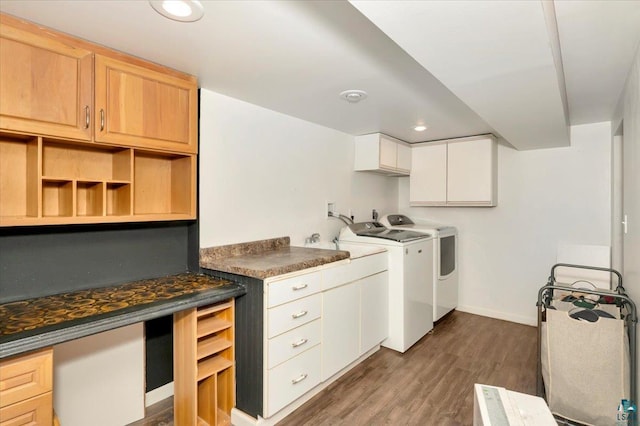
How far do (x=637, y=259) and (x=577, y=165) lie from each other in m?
1.84

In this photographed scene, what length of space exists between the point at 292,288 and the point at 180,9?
57.5 inches

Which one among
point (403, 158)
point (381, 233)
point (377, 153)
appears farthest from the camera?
point (403, 158)

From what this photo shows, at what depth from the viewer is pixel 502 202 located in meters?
3.61

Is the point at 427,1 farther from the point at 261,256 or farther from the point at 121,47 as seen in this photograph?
the point at 261,256

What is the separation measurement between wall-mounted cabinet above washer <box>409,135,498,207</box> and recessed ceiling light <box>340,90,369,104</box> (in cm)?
181

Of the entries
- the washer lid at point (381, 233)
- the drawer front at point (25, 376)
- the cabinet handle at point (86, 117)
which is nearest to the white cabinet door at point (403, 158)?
the washer lid at point (381, 233)

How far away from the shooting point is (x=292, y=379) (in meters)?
1.96

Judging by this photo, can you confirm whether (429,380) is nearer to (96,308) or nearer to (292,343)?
(292,343)

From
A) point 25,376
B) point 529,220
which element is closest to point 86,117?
point 25,376

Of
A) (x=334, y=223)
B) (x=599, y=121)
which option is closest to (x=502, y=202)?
(x=599, y=121)

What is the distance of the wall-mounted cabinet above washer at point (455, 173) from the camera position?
3412mm

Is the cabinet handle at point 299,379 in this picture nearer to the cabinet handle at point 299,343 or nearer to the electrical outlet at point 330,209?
the cabinet handle at point 299,343

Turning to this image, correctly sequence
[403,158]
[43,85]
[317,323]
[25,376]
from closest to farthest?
[25,376] → [43,85] → [317,323] → [403,158]

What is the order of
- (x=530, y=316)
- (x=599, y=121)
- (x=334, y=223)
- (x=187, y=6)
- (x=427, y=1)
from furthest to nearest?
(x=530, y=316), (x=334, y=223), (x=599, y=121), (x=187, y=6), (x=427, y=1)
